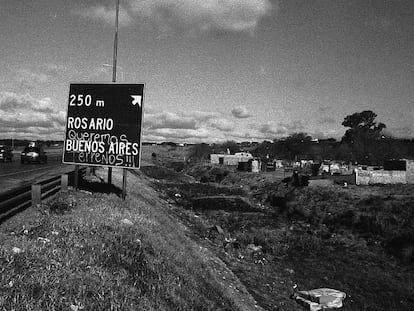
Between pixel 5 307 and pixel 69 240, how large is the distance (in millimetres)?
3008

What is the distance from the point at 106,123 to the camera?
44.2ft

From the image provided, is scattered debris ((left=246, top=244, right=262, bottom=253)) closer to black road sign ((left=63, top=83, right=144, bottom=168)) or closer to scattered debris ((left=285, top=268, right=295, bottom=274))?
scattered debris ((left=285, top=268, right=295, bottom=274))

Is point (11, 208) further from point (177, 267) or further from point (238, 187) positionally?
point (238, 187)

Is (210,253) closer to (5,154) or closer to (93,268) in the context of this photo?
(93,268)

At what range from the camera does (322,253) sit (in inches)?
666

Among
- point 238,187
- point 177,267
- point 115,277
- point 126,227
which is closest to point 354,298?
point 177,267

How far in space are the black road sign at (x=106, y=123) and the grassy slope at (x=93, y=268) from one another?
3250 mm

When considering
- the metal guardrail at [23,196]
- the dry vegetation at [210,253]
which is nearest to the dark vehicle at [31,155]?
the dry vegetation at [210,253]

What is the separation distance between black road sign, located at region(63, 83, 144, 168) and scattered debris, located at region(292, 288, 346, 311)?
25.2ft

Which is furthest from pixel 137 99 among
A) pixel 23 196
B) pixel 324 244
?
pixel 324 244

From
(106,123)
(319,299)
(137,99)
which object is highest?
(137,99)

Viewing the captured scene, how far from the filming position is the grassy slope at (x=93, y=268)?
4867 mm

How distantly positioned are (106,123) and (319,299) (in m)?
10.1

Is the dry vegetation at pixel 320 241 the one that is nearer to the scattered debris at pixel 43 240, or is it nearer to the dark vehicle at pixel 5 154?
the scattered debris at pixel 43 240
